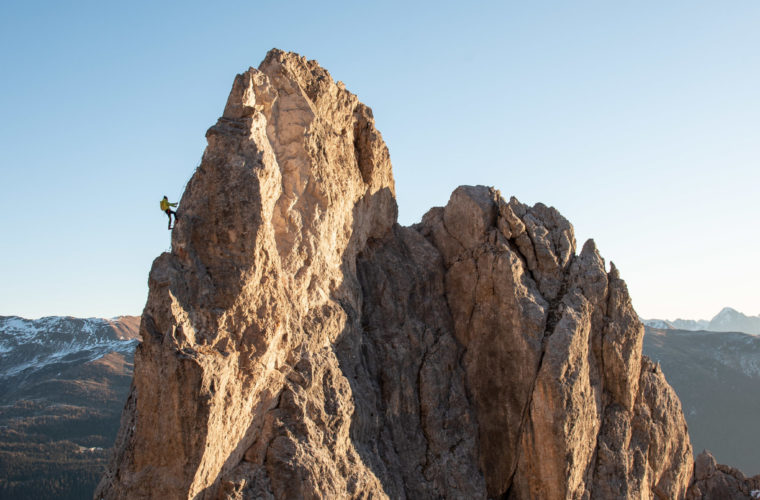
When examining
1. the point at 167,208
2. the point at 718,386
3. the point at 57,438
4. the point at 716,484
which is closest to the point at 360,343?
the point at 167,208

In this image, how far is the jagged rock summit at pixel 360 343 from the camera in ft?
56.4

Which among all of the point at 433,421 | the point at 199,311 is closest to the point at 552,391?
the point at 433,421

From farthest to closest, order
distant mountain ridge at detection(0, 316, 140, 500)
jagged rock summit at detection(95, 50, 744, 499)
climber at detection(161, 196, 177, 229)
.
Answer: distant mountain ridge at detection(0, 316, 140, 500) → climber at detection(161, 196, 177, 229) → jagged rock summit at detection(95, 50, 744, 499)

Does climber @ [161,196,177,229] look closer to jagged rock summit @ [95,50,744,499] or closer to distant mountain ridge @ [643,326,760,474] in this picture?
jagged rock summit @ [95,50,744,499]

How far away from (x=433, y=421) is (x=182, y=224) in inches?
485

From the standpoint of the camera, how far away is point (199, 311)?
688 inches

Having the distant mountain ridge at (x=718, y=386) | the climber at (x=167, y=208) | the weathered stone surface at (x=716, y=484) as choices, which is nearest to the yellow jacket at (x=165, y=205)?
the climber at (x=167, y=208)

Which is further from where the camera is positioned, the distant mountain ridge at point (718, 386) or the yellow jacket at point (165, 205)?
the distant mountain ridge at point (718, 386)

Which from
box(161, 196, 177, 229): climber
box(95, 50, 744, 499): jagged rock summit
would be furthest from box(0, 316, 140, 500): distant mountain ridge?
box(161, 196, 177, 229): climber

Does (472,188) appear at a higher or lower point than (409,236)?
higher

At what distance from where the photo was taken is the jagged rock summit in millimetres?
17203

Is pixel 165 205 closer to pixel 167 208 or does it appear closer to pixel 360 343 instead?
pixel 167 208

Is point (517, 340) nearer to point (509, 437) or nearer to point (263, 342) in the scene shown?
point (509, 437)

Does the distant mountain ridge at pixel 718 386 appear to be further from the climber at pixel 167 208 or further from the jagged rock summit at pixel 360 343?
the climber at pixel 167 208
